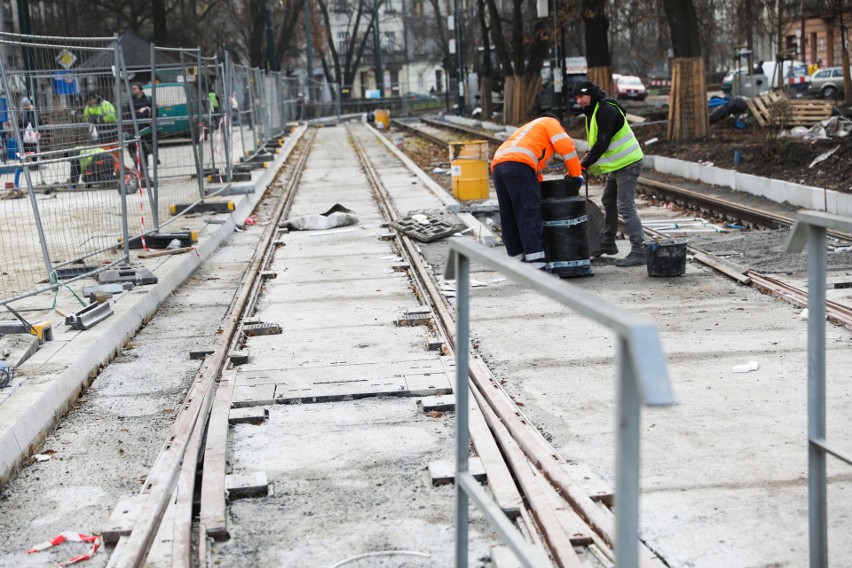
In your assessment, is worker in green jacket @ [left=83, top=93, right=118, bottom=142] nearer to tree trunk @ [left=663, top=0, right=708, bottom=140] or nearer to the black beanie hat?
the black beanie hat

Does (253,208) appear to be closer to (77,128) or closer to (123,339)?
(77,128)

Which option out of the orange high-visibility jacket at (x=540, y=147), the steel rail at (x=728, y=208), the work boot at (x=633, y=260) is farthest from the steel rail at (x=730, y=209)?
the orange high-visibility jacket at (x=540, y=147)

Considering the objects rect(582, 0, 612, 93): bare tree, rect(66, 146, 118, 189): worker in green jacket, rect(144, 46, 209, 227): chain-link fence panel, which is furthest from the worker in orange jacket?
rect(582, 0, 612, 93): bare tree

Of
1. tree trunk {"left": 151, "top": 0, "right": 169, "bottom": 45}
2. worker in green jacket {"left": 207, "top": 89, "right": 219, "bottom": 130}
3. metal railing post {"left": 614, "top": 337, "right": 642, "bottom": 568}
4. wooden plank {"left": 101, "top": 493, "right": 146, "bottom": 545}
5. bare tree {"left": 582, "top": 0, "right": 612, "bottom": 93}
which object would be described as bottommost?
wooden plank {"left": 101, "top": 493, "right": 146, "bottom": 545}

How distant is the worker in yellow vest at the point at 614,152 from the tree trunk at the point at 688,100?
41.2 ft

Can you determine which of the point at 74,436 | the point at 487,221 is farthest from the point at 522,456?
the point at 487,221

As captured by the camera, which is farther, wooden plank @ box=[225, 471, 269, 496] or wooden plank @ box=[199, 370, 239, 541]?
wooden plank @ box=[225, 471, 269, 496]

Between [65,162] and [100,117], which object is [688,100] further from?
[65,162]

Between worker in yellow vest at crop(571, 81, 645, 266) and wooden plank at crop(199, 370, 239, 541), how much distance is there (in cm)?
512

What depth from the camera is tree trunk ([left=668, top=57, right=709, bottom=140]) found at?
23406mm

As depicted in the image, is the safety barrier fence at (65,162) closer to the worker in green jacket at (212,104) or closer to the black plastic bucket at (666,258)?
the worker in green jacket at (212,104)

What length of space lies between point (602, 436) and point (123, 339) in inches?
174

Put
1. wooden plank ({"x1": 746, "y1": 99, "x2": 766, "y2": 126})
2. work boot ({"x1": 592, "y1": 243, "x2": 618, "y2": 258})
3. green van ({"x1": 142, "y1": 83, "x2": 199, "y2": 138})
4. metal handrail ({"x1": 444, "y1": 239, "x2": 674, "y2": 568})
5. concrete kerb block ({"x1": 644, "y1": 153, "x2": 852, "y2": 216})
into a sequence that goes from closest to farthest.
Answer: metal handrail ({"x1": 444, "y1": 239, "x2": 674, "y2": 568}), work boot ({"x1": 592, "y1": 243, "x2": 618, "y2": 258}), concrete kerb block ({"x1": 644, "y1": 153, "x2": 852, "y2": 216}), green van ({"x1": 142, "y1": 83, "x2": 199, "y2": 138}), wooden plank ({"x1": 746, "y1": 99, "x2": 766, "y2": 126})

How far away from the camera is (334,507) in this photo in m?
5.26
